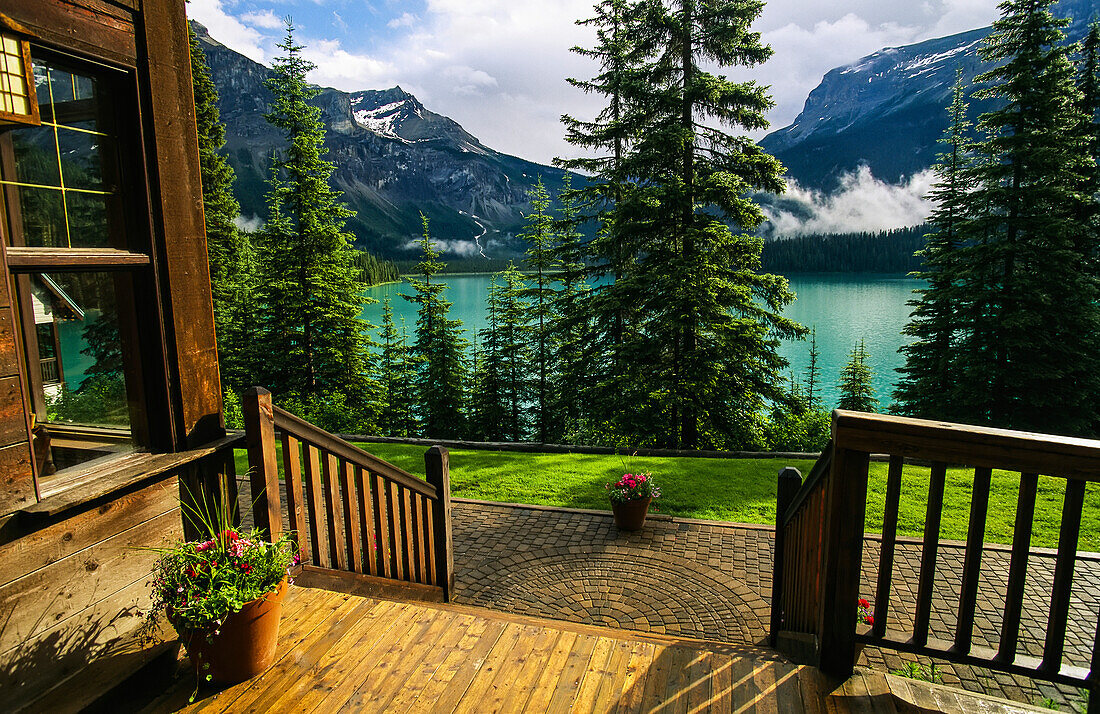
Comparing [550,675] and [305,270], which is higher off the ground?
[305,270]

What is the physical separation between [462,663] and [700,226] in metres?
12.6

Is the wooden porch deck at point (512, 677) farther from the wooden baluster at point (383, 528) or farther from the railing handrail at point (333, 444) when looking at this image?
the railing handrail at point (333, 444)

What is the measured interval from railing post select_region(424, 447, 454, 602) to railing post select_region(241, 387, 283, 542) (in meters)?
1.21

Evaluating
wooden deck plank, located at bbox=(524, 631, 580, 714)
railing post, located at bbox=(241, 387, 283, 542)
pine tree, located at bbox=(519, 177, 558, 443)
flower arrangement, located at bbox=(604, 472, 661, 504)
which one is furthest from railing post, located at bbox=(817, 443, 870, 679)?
pine tree, located at bbox=(519, 177, 558, 443)

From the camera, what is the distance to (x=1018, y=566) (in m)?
2.26

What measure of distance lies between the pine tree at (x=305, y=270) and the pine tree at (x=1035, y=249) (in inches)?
739

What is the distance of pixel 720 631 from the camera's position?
15.9ft

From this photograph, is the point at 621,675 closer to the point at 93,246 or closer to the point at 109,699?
the point at 109,699

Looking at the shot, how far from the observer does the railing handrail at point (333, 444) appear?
339 cm

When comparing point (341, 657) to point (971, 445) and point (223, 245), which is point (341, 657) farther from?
point (223, 245)

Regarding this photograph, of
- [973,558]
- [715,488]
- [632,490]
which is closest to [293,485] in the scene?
[973,558]

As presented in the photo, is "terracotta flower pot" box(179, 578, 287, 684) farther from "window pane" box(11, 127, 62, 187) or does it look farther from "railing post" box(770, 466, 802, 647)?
"railing post" box(770, 466, 802, 647)

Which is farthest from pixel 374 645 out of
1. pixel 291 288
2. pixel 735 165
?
pixel 291 288

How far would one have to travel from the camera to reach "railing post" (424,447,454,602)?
446 cm
